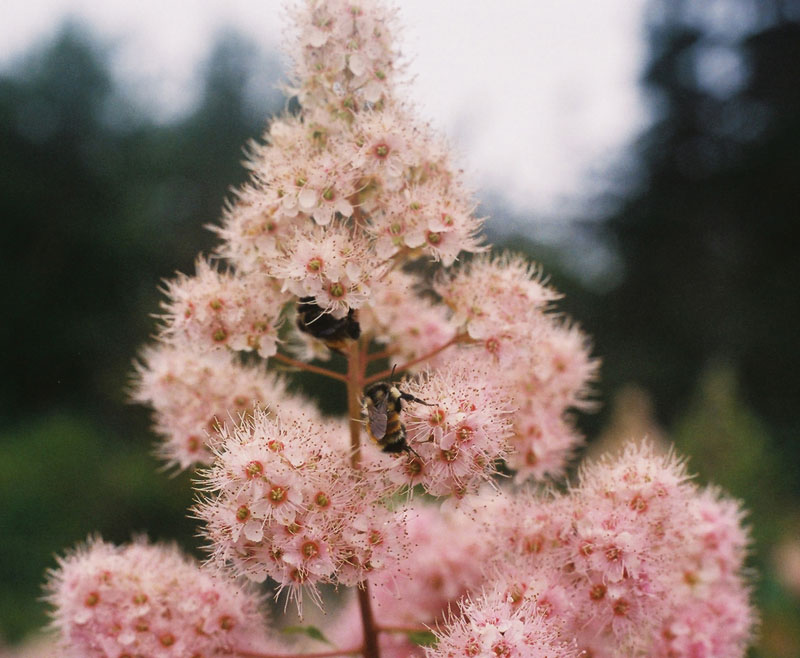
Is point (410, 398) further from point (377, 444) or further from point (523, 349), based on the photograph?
point (523, 349)

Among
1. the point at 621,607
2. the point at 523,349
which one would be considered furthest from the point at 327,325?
the point at 621,607

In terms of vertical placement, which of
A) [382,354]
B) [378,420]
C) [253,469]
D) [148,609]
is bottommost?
[148,609]

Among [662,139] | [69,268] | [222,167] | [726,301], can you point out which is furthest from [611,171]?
[69,268]

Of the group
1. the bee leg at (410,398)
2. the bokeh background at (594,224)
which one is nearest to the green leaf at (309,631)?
the bee leg at (410,398)

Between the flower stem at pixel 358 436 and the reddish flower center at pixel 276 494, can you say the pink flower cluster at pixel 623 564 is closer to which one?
the flower stem at pixel 358 436

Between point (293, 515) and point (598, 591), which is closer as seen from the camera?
point (293, 515)

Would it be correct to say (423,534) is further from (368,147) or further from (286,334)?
(368,147)

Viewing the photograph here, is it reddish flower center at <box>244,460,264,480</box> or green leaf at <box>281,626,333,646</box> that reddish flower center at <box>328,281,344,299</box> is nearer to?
reddish flower center at <box>244,460,264,480</box>
